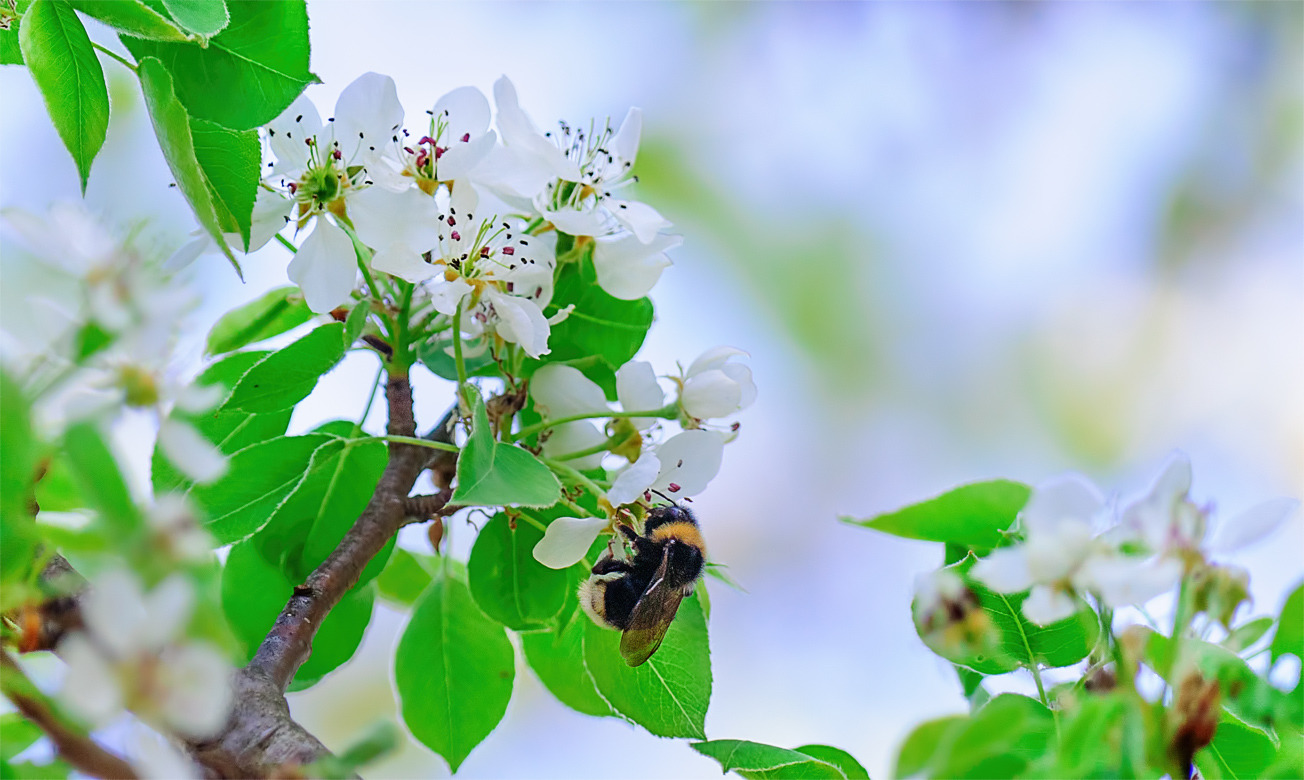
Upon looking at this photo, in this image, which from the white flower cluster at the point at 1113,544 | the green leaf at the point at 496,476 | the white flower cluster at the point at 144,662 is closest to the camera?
the white flower cluster at the point at 144,662

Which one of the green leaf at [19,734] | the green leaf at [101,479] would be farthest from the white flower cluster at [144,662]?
the green leaf at [19,734]

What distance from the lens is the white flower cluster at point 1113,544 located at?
38 centimetres

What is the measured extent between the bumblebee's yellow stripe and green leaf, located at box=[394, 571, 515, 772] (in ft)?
0.41

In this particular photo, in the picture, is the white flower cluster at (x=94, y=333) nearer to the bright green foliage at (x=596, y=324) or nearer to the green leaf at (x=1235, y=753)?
the bright green foliage at (x=596, y=324)

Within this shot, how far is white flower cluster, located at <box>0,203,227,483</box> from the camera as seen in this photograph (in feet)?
1.04

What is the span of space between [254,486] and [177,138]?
19 cm

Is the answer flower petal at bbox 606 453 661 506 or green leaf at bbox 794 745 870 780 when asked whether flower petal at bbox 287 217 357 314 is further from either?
green leaf at bbox 794 745 870 780

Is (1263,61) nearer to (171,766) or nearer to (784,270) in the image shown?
(784,270)

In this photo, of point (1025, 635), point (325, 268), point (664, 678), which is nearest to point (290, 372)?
point (325, 268)

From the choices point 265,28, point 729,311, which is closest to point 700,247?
point 729,311

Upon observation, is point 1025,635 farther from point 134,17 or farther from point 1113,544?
Result: point 134,17

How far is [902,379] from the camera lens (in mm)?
2721

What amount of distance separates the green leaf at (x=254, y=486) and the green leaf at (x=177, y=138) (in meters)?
0.14

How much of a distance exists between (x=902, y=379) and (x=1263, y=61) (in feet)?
4.08
